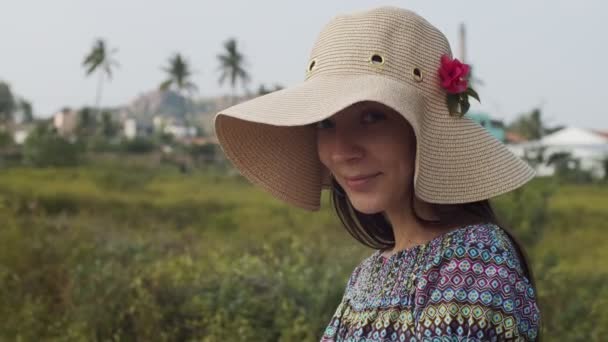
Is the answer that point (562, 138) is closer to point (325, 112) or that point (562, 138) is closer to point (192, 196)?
point (192, 196)

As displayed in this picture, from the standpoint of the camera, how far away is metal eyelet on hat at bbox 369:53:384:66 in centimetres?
124

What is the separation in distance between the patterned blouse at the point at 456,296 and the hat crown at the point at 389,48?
25 cm

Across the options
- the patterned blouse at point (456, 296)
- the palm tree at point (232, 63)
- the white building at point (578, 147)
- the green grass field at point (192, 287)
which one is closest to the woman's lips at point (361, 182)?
the patterned blouse at point (456, 296)

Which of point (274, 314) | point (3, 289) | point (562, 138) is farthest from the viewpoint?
point (562, 138)

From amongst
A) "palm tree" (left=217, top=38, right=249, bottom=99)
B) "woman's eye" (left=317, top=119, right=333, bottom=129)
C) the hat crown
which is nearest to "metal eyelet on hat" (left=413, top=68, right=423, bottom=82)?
the hat crown

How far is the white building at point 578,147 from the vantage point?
25022mm

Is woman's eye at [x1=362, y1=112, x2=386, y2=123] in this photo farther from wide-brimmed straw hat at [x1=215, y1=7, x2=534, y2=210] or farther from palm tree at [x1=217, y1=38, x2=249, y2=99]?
palm tree at [x1=217, y1=38, x2=249, y2=99]

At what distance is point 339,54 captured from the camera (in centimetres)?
129

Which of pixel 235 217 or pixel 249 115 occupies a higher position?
pixel 249 115

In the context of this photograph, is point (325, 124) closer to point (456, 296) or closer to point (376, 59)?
point (376, 59)

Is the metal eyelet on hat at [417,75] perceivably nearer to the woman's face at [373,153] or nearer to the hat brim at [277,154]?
the woman's face at [373,153]

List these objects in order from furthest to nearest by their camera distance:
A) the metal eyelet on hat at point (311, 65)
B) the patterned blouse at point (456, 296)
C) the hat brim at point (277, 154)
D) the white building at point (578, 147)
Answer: the white building at point (578, 147), the hat brim at point (277, 154), the metal eyelet on hat at point (311, 65), the patterned blouse at point (456, 296)

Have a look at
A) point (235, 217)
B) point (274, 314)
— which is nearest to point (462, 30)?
point (274, 314)

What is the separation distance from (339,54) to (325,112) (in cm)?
15
